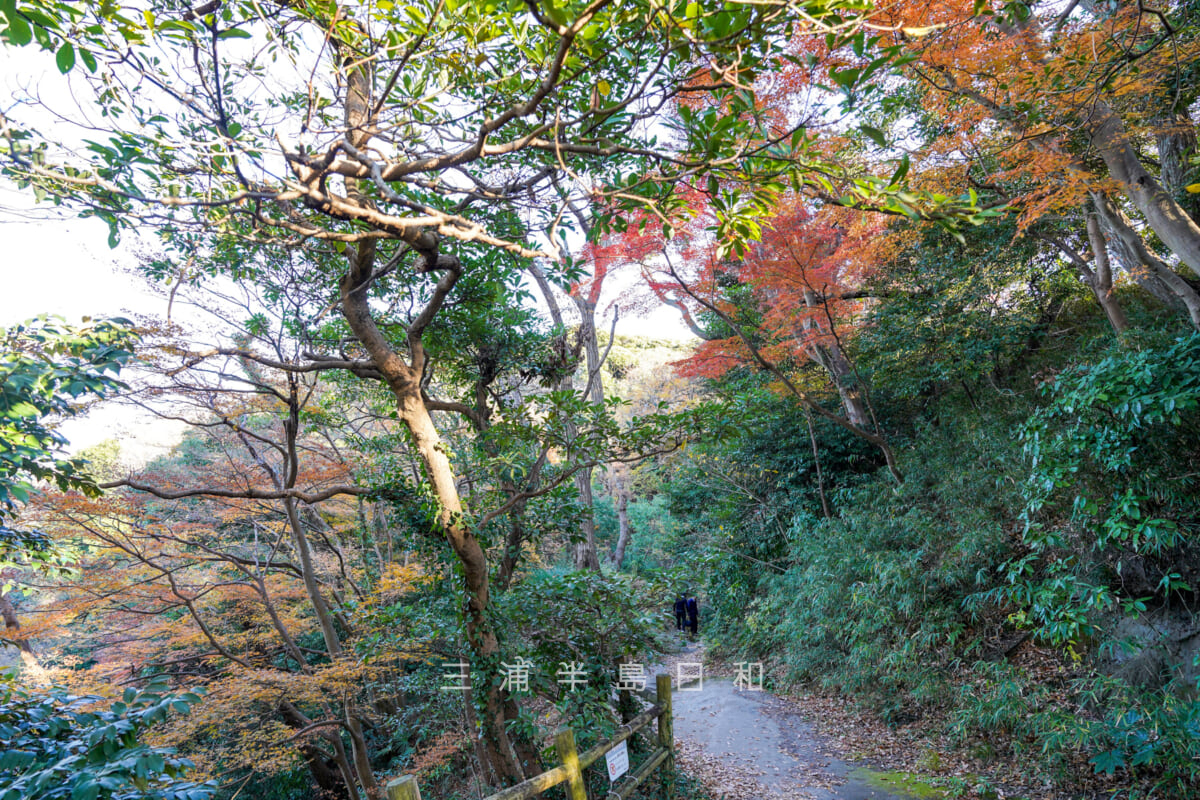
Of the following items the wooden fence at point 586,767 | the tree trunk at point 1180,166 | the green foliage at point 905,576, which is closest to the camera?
the wooden fence at point 586,767

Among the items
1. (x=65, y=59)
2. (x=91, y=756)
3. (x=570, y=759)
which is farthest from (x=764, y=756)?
(x=65, y=59)

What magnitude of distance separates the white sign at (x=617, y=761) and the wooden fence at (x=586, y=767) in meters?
0.03

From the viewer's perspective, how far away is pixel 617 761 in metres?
3.24

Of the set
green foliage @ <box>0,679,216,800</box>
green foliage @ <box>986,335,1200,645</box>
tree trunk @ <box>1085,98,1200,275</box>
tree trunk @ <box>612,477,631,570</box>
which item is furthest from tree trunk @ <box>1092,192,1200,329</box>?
tree trunk @ <box>612,477,631,570</box>

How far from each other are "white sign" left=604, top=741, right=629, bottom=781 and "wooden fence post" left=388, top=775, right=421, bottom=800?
1384 millimetres

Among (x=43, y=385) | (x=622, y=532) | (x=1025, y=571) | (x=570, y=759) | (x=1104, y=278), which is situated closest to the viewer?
(x=43, y=385)

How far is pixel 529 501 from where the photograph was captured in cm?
454

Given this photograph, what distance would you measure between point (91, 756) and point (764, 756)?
18.0 ft

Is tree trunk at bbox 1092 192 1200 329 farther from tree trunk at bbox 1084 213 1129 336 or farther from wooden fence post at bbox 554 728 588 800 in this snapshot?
wooden fence post at bbox 554 728 588 800

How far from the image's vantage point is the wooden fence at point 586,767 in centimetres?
231

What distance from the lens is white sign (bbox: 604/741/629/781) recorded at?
3.17m

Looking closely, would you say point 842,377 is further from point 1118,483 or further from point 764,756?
point 764,756

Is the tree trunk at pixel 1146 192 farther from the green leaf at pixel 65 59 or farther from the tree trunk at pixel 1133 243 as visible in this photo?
the green leaf at pixel 65 59

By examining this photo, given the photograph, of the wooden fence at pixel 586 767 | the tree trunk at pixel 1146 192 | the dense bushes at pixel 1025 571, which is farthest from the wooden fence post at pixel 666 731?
the tree trunk at pixel 1146 192
